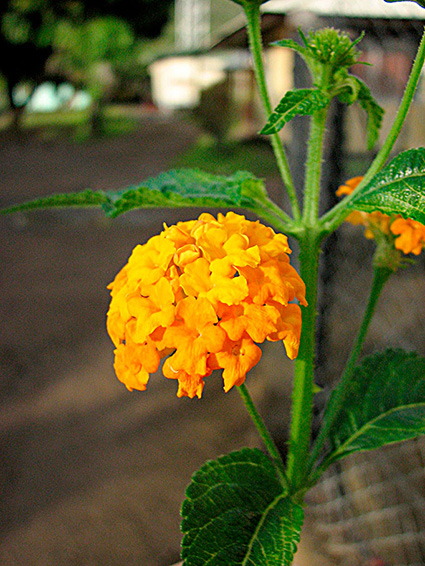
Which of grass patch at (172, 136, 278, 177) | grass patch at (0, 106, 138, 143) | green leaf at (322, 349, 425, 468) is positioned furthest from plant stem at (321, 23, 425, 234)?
grass patch at (0, 106, 138, 143)

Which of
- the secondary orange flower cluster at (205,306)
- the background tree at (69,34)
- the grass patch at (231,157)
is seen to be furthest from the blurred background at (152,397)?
the background tree at (69,34)

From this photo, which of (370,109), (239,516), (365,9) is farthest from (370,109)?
(365,9)

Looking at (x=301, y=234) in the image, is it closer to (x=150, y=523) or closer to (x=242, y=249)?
(x=242, y=249)

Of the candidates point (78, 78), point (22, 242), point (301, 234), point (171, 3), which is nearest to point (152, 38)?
point (171, 3)

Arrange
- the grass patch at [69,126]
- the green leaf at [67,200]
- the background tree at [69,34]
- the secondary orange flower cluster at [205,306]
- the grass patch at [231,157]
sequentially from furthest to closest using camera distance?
1. the grass patch at [69,126]
2. the background tree at [69,34]
3. the grass patch at [231,157]
4. the green leaf at [67,200]
5. the secondary orange flower cluster at [205,306]

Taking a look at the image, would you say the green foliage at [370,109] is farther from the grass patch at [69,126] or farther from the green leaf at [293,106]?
the grass patch at [69,126]

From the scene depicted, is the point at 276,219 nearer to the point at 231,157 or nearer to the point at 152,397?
the point at 152,397
